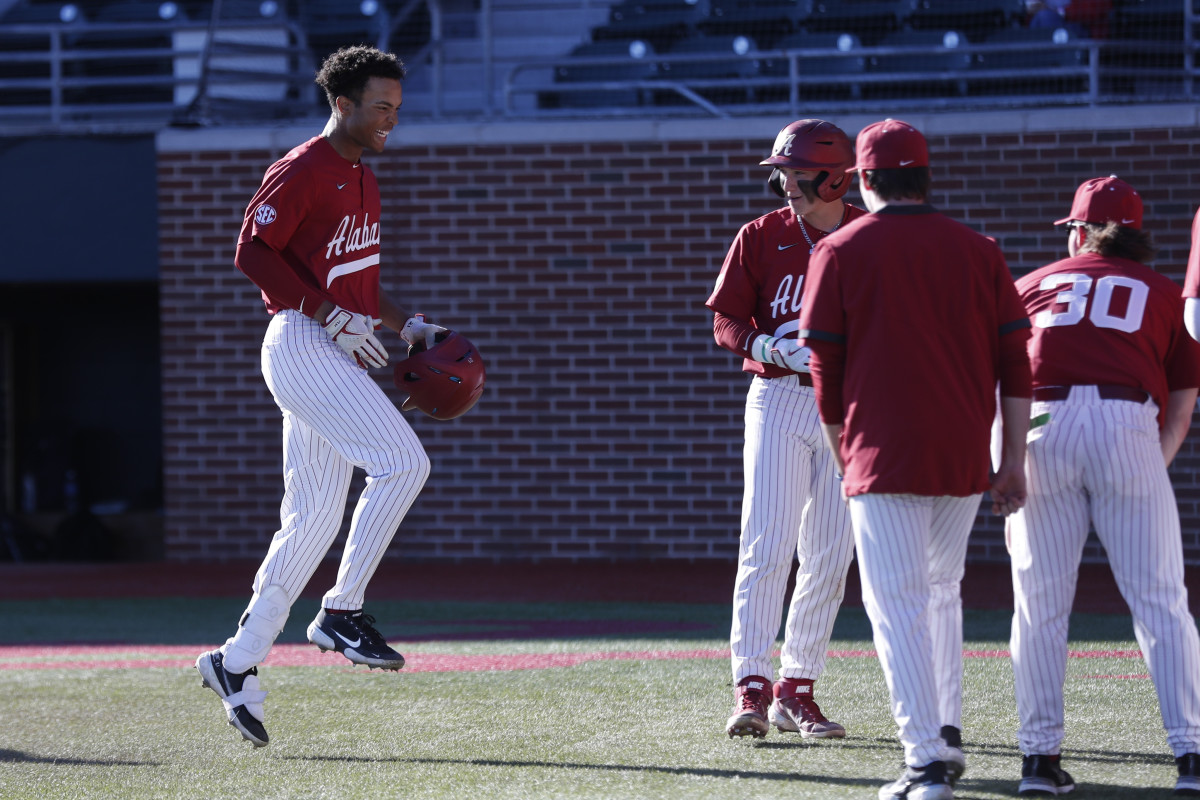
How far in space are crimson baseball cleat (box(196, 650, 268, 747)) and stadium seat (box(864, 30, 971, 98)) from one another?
8.60 meters

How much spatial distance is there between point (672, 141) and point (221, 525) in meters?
4.73

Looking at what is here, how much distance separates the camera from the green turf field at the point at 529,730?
4000 mm

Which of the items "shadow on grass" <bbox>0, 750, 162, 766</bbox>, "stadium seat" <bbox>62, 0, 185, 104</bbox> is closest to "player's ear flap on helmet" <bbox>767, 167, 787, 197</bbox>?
"shadow on grass" <bbox>0, 750, 162, 766</bbox>

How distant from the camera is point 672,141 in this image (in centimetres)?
1065

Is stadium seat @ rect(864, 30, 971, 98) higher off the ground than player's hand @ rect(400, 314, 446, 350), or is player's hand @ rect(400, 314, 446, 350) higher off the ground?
stadium seat @ rect(864, 30, 971, 98)

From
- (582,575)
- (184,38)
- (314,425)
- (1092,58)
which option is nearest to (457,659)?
(314,425)

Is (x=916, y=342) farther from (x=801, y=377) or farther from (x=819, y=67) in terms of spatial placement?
(x=819, y=67)

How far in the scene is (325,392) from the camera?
4594 mm

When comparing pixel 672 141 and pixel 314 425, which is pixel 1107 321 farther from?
pixel 672 141

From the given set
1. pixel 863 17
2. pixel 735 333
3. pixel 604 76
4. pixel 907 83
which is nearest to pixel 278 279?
pixel 735 333

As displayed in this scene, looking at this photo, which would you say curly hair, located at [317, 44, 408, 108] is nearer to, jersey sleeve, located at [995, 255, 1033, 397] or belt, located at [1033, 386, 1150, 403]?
jersey sleeve, located at [995, 255, 1033, 397]

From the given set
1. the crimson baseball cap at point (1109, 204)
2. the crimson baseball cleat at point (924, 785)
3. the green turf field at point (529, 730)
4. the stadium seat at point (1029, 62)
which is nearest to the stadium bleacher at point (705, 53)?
the stadium seat at point (1029, 62)

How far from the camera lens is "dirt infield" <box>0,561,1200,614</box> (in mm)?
9016

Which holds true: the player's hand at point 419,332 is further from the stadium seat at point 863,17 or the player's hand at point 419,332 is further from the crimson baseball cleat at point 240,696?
the stadium seat at point 863,17
